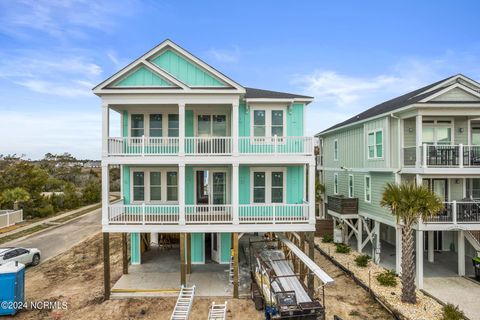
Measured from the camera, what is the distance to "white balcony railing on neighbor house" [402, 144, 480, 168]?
13141mm

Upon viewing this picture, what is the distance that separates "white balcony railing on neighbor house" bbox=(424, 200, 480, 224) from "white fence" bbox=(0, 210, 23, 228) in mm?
32579

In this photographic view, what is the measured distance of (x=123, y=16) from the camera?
20.0m

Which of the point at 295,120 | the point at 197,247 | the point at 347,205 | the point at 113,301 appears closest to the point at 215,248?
the point at 197,247

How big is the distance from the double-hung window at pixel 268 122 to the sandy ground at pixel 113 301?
7.70 meters

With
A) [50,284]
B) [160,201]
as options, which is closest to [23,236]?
[50,284]

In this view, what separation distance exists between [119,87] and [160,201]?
5985mm

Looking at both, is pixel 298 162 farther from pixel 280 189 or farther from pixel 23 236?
pixel 23 236

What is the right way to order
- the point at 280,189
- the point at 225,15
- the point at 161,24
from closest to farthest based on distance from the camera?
the point at 280,189, the point at 161,24, the point at 225,15

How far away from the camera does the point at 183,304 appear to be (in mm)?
10750

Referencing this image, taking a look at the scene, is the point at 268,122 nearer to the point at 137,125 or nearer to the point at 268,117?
the point at 268,117

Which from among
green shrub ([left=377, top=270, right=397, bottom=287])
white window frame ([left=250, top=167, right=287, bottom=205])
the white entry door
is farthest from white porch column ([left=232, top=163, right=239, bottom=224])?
green shrub ([left=377, top=270, right=397, bottom=287])

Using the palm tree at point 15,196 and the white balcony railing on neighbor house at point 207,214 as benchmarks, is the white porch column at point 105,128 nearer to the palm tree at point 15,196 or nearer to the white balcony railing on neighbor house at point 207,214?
the white balcony railing on neighbor house at point 207,214

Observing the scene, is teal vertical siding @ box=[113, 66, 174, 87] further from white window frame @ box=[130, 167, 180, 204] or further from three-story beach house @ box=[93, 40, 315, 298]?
white window frame @ box=[130, 167, 180, 204]

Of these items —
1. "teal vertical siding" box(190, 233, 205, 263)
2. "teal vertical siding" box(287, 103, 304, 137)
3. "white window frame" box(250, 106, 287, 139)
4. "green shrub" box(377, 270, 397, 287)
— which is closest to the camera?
"green shrub" box(377, 270, 397, 287)
